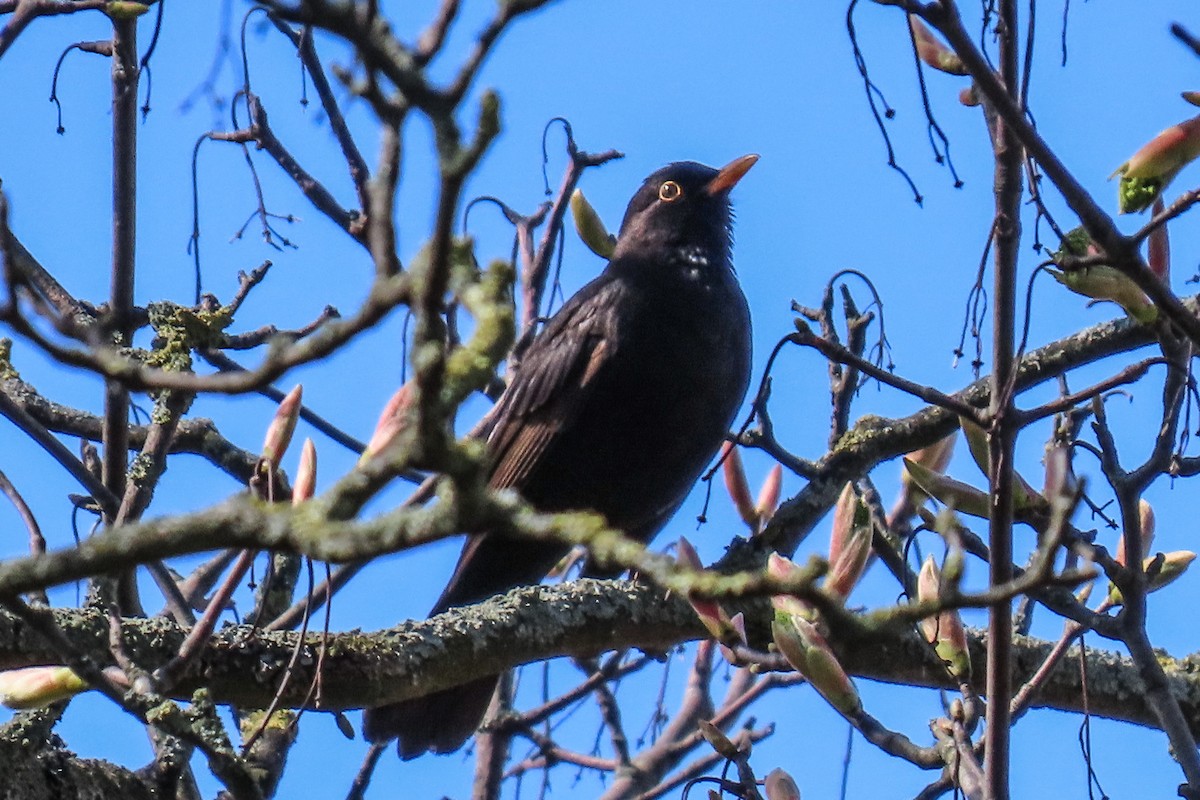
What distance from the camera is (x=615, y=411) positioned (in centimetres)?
518

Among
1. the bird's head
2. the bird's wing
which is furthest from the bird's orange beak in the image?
the bird's wing

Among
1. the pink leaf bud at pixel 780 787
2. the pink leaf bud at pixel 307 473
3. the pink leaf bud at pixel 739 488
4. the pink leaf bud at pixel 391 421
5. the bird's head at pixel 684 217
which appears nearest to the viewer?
the pink leaf bud at pixel 391 421

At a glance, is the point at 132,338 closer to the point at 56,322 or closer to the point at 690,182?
the point at 56,322

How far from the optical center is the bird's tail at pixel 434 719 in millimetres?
4422

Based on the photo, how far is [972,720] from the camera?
8.45ft

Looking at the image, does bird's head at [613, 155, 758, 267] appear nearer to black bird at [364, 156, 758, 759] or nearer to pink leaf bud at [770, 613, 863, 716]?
black bird at [364, 156, 758, 759]

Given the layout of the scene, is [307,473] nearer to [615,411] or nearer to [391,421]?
[391,421]

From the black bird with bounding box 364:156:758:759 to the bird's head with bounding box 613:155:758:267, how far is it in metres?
0.29

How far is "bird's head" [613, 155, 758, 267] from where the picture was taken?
18.7ft

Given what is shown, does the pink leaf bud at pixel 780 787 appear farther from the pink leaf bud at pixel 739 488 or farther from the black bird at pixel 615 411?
the black bird at pixel 615 411

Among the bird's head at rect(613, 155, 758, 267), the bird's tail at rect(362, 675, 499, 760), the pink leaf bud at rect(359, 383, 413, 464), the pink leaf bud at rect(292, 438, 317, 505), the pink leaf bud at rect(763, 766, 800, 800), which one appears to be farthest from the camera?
the bird's head at rect(613, 155, 758, 267)

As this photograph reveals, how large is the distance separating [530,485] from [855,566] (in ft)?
8.23

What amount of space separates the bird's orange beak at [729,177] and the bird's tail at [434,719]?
2.39 metres

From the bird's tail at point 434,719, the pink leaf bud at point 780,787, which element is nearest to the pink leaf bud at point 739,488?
the bird's tail at point 434,719
